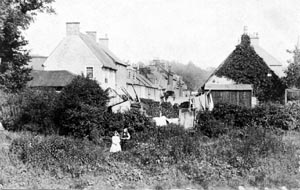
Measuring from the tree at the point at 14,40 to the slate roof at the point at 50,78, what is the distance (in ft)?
Answer: 22.1

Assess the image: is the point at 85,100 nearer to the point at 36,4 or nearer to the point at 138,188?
the point at 138,188

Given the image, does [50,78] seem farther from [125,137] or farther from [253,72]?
[125,137]

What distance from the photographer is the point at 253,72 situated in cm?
3519

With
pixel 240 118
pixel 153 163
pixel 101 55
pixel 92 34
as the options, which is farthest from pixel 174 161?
pixel 92 34

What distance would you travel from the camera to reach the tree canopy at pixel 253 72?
34750mm

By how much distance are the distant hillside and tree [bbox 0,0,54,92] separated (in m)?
77.1

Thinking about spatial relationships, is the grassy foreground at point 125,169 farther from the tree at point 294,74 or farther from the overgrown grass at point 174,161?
the tree at point 294,74

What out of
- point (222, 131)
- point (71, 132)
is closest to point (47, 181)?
point (71, 132)

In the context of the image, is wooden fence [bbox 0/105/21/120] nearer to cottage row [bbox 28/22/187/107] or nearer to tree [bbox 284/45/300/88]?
cottage row [bbox 28/22/187/107]

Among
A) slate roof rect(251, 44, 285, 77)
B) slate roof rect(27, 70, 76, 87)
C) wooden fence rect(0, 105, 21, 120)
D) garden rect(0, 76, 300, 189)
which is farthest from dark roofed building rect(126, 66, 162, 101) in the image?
garden rect(0, 76, 300, 189)

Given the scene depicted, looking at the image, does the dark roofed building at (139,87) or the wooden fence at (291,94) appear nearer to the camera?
the wooden fence at (291,94)

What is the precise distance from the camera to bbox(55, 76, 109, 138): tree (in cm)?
1911

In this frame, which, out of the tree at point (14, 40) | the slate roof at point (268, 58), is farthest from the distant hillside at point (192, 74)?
the tree at point (14, 40)

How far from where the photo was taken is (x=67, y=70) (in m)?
41.8
